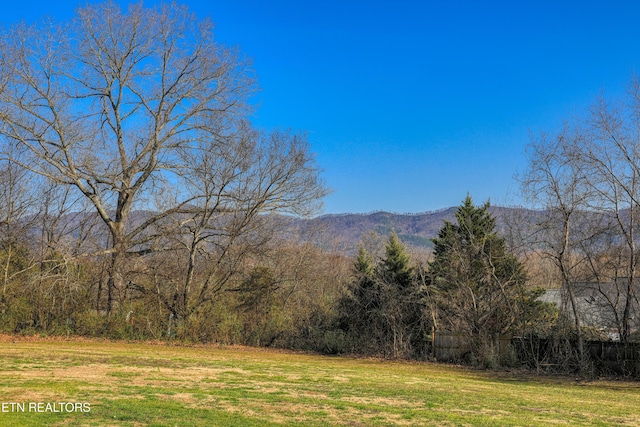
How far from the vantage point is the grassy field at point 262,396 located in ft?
23.7

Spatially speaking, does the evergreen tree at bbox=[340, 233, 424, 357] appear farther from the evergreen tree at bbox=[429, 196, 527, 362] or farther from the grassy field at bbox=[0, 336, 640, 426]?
the grassy field at bbox=[0, 336, 640, 426]

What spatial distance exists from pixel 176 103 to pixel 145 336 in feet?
36.1

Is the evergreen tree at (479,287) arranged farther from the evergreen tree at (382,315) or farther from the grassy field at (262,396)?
the grassy field at (262,396)

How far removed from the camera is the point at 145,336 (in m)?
23.1

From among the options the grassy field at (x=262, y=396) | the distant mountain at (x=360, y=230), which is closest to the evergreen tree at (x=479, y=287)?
the distant mountain at (x=360, y=230)

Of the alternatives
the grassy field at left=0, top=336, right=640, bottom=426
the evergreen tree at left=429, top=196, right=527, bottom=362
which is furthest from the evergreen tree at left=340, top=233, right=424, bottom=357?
the grassy field at left=0, top=336, right=640, bottom=426

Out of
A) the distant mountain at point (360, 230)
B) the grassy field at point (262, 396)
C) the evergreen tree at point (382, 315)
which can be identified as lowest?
the grassy field at point (262, 396)

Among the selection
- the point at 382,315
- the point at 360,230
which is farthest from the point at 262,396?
the point at 360,230

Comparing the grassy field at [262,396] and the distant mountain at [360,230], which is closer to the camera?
the grassy field at [262,396]

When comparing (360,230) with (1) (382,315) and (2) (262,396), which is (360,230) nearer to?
(1) (382,315)

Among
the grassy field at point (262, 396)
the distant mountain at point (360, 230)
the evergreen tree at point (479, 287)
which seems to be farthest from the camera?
the distant mountain at point (360, 230)

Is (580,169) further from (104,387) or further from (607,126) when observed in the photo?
(104,387)

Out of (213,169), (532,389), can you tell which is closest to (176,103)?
(213,169)

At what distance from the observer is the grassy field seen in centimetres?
722
